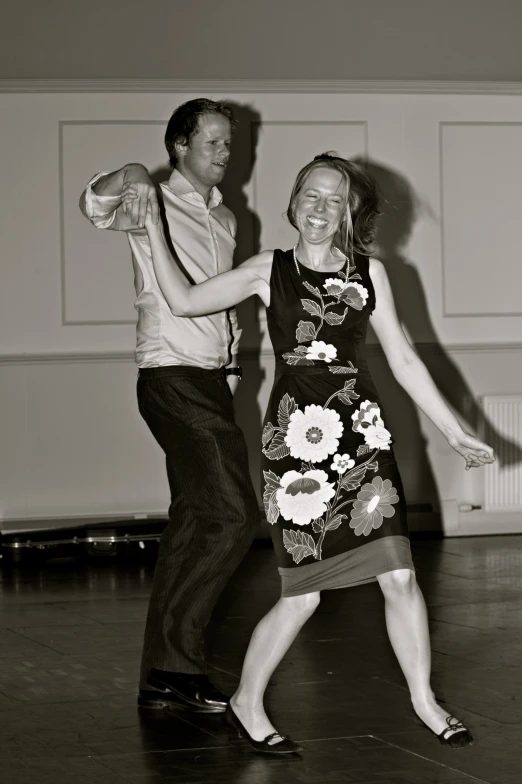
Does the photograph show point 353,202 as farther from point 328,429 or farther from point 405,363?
point 328,429

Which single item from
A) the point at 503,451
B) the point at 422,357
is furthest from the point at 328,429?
the point at 503,451

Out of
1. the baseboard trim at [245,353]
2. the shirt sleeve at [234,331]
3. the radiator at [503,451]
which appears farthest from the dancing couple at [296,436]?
the radiator at [503,451]

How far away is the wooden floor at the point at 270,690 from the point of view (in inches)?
109

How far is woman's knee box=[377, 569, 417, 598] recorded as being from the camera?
9.05ft

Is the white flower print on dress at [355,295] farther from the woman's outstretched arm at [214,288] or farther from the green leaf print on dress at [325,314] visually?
the woman's outstretched arm at [214,288]

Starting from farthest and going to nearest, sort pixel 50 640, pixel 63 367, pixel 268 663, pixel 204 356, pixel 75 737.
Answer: pixel 63 367 → pixel 50 640 → pixel 204 356 → pixel 75 737 → pixel 268 663

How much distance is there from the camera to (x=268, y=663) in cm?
286

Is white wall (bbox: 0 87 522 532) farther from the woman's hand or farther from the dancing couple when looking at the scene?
the woman's hand

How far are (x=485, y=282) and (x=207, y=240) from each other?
3869 millimetres

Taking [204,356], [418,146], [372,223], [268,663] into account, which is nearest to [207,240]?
[204,356]

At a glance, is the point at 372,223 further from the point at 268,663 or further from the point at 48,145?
the point at 48,145

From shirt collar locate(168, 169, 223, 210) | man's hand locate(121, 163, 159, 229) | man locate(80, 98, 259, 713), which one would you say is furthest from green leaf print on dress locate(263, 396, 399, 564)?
shirt collar locate(168, 169, 223, 210)

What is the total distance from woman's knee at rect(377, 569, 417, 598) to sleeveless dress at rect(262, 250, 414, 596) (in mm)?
16

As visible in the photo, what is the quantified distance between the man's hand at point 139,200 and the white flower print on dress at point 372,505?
797 mm
